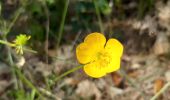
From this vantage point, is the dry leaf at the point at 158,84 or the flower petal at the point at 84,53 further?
the dry leaf at the point at 158,84

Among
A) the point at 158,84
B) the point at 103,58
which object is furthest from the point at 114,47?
the point at 158,84

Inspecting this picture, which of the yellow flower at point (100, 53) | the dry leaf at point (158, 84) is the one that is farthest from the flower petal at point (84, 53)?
the dry leaf at point (158, 84)

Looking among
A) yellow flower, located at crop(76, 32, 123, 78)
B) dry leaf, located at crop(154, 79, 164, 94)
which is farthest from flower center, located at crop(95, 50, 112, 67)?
dry leaf, located at crop(154, 79, 164, 94)

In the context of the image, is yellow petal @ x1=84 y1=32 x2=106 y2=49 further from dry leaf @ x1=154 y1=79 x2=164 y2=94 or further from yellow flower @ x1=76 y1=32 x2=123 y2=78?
dry leaf @ x1=154 y1=79 x2=164 y2=94

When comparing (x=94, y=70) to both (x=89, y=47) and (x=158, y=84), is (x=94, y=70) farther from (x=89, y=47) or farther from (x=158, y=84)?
(x=158, y=84)

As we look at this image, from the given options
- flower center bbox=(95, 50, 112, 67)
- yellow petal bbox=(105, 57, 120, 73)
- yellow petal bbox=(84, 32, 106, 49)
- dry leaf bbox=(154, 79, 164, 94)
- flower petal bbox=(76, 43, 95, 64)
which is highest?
yellow petal bbox=(84, 32, 106, 49)

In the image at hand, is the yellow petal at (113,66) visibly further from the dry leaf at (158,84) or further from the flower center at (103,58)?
the dry leaf at (158,84)

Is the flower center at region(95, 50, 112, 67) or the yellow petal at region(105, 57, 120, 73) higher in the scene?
the flower center at region(95, 50, 112, 67)
